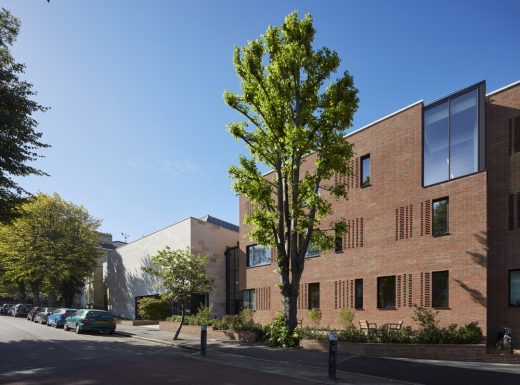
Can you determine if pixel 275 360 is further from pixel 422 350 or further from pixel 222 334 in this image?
pixel 222 334

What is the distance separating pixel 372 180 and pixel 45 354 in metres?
16.3

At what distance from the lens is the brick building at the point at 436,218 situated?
66.3 feet

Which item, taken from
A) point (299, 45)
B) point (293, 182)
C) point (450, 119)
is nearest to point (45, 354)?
point (293, 182)

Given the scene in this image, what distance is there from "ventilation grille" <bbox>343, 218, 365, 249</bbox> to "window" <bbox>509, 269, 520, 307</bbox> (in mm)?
7239

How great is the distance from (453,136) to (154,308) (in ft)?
78.7

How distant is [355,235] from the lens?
85.6 feet

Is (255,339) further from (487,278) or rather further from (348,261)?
(487,278)

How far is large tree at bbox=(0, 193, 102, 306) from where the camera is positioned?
48031mm

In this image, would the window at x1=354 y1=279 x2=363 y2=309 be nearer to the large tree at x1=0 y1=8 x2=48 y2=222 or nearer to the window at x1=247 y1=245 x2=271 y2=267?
the window at x1=247 y1=245 x2=271 y2=267

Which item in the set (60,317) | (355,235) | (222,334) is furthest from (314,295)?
(60,317)

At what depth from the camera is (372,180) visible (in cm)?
2555

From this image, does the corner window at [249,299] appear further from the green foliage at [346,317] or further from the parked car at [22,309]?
the parked car at [22,309]

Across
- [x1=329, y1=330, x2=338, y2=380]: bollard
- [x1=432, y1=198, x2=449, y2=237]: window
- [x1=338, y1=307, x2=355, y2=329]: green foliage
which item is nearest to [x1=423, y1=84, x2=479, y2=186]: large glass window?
[x1=432, y1=198, x2=449, y2=237]: window

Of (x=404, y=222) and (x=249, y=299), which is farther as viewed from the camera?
A: (x=249, y=299)
